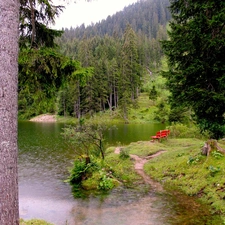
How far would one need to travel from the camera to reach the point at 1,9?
176 inches

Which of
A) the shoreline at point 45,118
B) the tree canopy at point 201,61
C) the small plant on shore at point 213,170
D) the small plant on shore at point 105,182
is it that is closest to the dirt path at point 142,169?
the small plant on shore at point 105,182

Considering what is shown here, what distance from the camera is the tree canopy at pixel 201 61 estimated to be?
13.2 meters

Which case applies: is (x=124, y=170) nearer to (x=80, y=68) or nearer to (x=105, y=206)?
(x=105, y=206)

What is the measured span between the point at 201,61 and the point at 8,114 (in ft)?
38.1

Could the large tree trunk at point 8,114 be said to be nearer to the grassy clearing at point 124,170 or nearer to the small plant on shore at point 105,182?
the small plant on shore at point 105,182

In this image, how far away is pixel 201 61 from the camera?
13641 millimetres

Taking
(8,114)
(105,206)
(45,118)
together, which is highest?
(8,114)

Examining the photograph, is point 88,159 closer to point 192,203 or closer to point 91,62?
point 192,203

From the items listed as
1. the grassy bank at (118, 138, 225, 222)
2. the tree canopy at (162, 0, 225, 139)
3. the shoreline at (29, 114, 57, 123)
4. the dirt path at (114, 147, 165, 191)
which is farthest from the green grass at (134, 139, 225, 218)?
the shoreline at (29, 114, 57, 123)

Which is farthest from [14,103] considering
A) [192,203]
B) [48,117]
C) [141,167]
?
[48,117]

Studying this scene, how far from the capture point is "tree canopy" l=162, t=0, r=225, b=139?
13.2m

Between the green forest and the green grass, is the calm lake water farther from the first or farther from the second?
the green forest

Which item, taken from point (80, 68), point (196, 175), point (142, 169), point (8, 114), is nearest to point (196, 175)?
point (196, 175)

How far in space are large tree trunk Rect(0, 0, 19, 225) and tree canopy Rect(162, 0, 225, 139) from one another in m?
10.7
